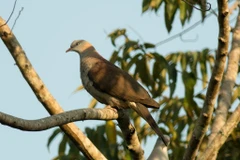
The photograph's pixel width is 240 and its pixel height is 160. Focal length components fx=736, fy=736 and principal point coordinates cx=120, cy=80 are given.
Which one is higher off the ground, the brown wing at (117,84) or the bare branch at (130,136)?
the brown wing at (117,84)

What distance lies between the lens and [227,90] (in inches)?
217

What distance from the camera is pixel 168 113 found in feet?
22.2

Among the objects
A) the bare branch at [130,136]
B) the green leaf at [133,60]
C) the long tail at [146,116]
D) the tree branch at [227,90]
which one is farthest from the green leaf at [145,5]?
the bare branch at [130,136]

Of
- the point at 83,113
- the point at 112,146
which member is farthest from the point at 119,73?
the point at 83,113

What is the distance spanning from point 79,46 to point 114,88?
105 centimetres

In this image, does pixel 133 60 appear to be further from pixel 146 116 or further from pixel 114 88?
pixel 146 116

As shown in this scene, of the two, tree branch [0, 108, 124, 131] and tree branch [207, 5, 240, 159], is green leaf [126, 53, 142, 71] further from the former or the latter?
tree branch [0, 108, 124, 131]

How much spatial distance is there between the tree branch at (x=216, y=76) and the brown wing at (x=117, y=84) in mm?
823

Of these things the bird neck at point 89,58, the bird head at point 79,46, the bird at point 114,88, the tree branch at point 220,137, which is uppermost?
the bird head at point 79,46

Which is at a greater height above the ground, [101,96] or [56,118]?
[56,118]

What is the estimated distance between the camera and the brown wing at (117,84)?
17.6 ft

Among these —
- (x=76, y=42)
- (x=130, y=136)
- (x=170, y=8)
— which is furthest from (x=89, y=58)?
(x=130, y=136)

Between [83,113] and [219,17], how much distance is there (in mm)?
Result: 895

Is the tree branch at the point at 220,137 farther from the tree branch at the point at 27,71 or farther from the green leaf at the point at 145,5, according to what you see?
the green leaf at the point at 145,5
